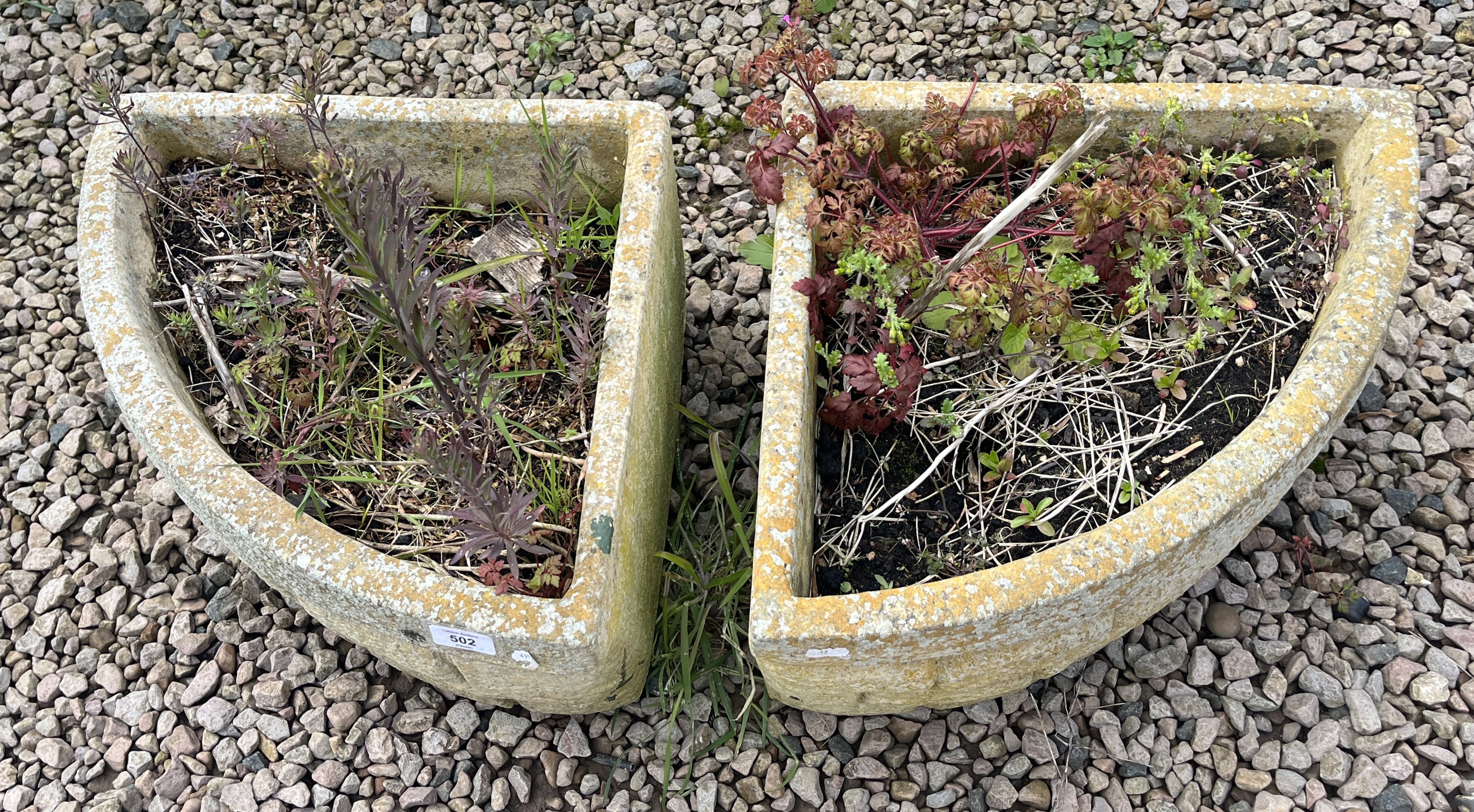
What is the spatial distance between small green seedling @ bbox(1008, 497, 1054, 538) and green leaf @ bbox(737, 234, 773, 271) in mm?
957

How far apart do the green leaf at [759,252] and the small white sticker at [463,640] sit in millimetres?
1281

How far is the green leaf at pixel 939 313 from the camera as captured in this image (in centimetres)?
251

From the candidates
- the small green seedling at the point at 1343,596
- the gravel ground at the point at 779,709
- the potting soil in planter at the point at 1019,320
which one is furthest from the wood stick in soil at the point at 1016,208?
the small green seedling at the point at 1343,596

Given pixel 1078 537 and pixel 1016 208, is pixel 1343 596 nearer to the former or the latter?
pixel 1078 537

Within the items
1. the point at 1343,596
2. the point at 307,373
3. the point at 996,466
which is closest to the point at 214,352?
the point at 307,373

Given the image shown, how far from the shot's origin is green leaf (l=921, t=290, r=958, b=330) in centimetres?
251

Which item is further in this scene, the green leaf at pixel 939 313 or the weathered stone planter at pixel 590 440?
the green leaf at pixel 939 313

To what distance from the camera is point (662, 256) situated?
2562 mm

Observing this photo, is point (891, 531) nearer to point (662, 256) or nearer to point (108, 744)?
point (662, 256)

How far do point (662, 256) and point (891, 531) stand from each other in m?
0.84

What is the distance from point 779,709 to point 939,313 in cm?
103

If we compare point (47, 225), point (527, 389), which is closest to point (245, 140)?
point (527, 389)

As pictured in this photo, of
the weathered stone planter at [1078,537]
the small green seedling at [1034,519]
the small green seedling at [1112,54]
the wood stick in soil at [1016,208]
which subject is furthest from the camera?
the small green seedling at [1112,54]

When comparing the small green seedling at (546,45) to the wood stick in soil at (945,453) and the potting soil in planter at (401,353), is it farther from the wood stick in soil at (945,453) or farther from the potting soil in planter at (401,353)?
the wood stick in soil at (945,453)
